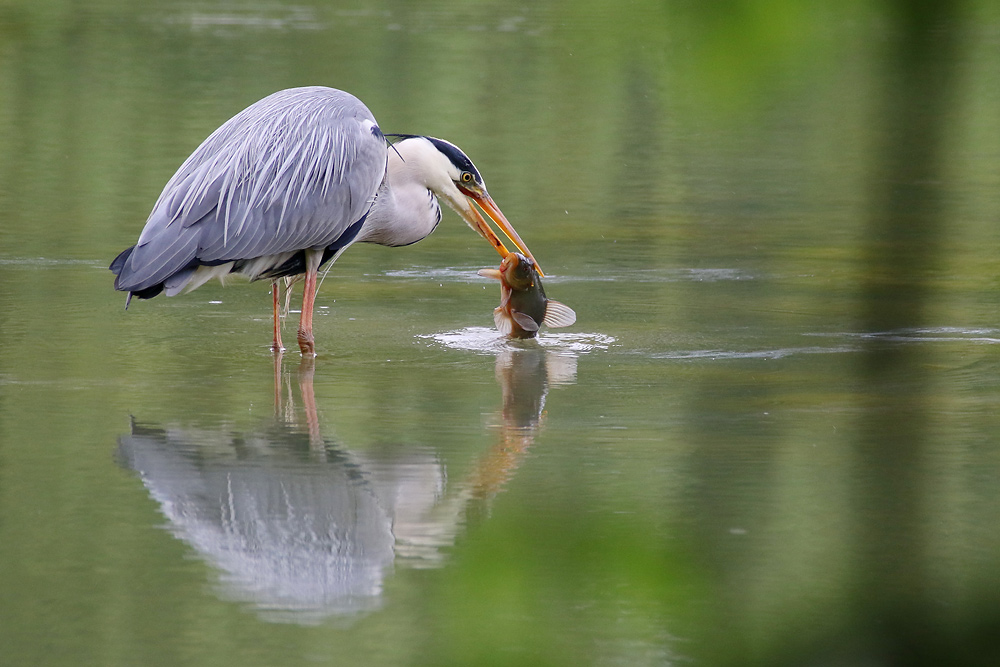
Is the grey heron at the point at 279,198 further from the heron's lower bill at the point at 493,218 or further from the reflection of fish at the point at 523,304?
the reflection of fish at the point at 523,304

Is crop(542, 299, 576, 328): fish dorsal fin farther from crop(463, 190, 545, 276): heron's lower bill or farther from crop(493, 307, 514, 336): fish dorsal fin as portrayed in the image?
crop(463, 190, 545, 276): heron's lower bill

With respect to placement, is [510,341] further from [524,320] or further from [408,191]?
[408,191]

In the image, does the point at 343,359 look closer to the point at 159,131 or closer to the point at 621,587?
the point at 621,587

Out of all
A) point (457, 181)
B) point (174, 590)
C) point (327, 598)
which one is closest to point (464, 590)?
point (327, 598)

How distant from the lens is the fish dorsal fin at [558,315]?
7.55m

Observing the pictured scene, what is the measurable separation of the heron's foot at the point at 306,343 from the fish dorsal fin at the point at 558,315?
1.20 m

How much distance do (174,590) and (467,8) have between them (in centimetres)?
2489

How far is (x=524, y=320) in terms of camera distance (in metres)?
7.50

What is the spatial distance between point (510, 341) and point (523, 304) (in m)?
0.26

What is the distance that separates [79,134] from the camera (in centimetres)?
1575

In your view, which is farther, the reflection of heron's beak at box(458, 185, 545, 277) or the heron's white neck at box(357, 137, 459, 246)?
the reflection of heron's beak at box(458, 185, 545, 277)

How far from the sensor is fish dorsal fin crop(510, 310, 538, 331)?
7492 mm

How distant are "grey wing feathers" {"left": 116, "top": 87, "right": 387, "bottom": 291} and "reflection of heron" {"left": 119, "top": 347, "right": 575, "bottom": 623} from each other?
1022mm

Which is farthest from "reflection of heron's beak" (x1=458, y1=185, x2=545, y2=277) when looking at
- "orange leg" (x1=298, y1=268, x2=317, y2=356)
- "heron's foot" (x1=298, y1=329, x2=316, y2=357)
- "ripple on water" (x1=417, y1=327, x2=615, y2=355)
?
"heron's foot" (x1=298, y1=329, x2=316, y2=357)
